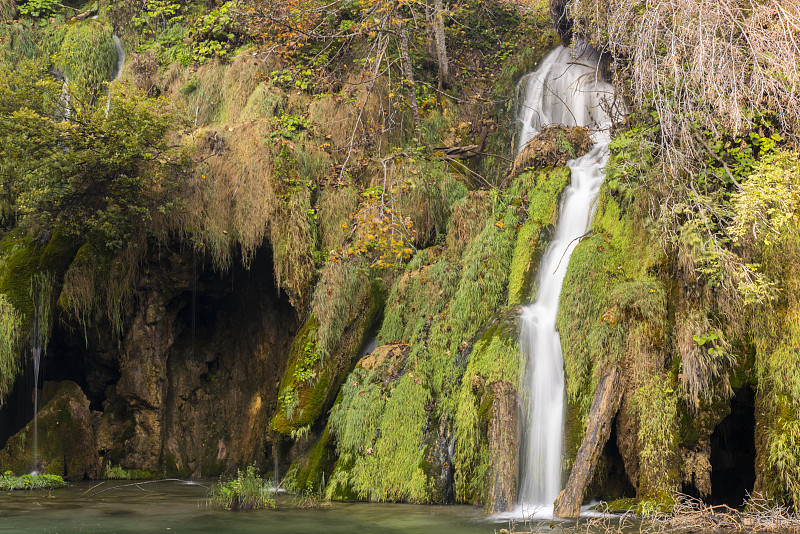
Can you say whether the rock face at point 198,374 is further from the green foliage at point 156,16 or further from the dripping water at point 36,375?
the green foliage at point 156,16

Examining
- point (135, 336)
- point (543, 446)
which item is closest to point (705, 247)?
point (543, 446)

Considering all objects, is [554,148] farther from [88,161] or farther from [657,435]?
[88,161]

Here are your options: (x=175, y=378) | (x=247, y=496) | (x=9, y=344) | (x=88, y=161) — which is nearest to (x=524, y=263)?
(x=247, y=496)

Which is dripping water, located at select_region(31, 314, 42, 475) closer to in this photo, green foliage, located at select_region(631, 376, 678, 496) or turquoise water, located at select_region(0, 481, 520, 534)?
turquoise water, located at select_region(0, 481, 520, 534)

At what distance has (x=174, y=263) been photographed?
12.6 m

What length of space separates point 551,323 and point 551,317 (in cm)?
9

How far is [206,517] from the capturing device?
27.0 ft

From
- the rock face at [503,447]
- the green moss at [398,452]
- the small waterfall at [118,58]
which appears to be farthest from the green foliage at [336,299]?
the small waterfall at [118,58]

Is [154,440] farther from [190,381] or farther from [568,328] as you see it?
[568,328]

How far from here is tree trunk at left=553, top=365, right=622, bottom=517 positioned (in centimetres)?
749

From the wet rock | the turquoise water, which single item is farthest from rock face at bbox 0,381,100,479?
the wet rock

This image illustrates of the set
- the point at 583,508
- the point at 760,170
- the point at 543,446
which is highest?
the point at 760,170

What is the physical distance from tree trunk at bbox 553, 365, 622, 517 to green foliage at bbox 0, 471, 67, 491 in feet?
25.4

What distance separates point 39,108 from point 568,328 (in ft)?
28.0
